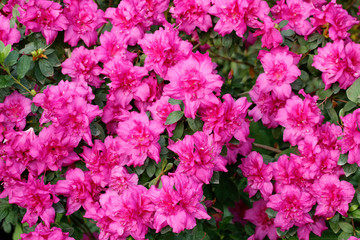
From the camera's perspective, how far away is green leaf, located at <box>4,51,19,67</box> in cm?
180

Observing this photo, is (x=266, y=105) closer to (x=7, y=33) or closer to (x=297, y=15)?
(x=297, y=15)

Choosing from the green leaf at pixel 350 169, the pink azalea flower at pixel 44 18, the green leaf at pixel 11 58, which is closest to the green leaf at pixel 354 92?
the green leaf at pixel 350 169

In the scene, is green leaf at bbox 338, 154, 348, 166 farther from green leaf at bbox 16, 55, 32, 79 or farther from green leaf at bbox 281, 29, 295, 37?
green leaf at bbox 16, 55, 32, 79

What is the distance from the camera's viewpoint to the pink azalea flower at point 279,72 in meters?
1.85

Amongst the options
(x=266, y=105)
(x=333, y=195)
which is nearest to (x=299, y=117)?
(x=266, y=105)

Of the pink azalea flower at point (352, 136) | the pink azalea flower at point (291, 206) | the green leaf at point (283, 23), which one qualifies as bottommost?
the pink azalea flower at point (291, 206)

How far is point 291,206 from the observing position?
1807 millimetres

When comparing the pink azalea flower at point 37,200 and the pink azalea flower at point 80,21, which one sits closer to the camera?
the pink azalea flower at point 37,200

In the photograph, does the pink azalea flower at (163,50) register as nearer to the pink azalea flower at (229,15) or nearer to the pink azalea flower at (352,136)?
the pink azalea flower at (229,15)

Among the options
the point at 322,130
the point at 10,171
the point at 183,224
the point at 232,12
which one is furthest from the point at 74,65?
the point at 322,130

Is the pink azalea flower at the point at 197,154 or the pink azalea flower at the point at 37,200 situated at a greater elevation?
the pink azalea flower at the point at 197,154

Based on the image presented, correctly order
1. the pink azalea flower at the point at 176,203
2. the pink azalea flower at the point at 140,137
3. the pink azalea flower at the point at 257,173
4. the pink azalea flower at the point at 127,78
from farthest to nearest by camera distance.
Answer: the pink azalea flower at the point at 257,173 < the pink azalea flower at the point at 127,78 < the pink azalea flower at the point at 140,137 < the pink azalea flower at the point at 176,203

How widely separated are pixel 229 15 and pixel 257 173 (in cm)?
63

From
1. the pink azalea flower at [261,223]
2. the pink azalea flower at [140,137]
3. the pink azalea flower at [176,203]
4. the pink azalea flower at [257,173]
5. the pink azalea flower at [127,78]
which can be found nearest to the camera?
the pink azalea flower at [176,203]
